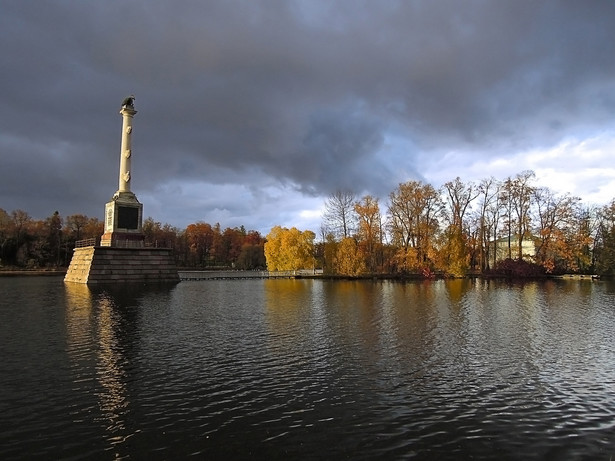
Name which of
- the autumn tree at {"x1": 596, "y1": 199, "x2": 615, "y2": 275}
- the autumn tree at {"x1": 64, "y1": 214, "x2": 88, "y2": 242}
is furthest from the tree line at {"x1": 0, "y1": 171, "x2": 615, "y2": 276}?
the autumn tree at {"x1": 64, "y1": 214, "x2": 88, "y2": 242}

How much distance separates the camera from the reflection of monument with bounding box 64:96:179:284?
55344 millimetres

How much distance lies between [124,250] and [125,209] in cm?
520

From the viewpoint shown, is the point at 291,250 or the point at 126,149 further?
the point at 291,250

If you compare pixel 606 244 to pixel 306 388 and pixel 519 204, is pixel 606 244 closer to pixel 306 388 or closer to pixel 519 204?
pixel 519 204

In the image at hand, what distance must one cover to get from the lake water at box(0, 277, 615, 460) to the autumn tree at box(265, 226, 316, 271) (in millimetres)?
58740

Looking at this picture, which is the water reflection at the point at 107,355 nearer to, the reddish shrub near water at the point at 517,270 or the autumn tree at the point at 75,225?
the reddish shrub near water at the point at 517,270

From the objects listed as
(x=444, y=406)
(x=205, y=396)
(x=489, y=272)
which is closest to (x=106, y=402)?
(x=205, y=396)

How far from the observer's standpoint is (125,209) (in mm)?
57938

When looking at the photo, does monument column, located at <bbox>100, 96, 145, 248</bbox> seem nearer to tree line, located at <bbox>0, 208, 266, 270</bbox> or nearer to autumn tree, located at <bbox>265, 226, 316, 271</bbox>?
tree line, located at <bbox>0, 208, 266, 270</bbox>

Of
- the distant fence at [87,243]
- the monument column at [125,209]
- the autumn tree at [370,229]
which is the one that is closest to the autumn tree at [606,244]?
the autumn tree at [370,229]

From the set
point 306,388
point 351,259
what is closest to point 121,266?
point 351,259

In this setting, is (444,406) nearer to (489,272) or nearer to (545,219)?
(489,272)

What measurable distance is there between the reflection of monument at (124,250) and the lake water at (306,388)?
31243 mm

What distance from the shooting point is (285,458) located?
8.86m
